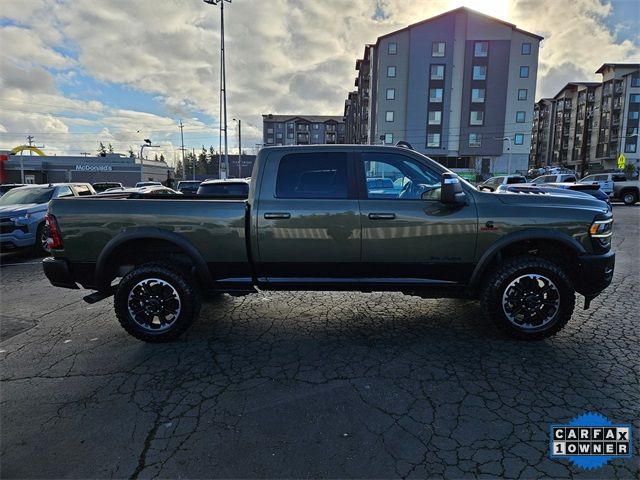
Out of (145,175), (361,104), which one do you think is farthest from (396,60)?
(145,175)

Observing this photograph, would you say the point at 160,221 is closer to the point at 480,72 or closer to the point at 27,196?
the point at 27,196

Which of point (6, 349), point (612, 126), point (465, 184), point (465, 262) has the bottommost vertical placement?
point (6, 349)

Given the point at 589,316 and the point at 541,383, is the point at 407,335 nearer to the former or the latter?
the point at 541,383

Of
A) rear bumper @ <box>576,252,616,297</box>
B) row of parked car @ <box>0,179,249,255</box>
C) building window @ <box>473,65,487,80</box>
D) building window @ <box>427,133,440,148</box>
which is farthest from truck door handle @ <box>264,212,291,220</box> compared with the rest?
building window @ <box>473,65,487,80</box>

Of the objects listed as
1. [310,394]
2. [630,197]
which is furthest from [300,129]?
[310,394]

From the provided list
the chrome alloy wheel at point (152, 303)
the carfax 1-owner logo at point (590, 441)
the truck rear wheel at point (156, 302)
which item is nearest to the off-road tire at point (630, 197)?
the carfax 1-owner logo at point (590, 441)

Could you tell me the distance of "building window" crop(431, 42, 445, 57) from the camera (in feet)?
159

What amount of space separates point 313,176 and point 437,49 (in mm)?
52728

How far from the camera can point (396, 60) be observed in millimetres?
49344

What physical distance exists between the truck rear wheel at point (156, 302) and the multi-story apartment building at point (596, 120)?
61298 mm

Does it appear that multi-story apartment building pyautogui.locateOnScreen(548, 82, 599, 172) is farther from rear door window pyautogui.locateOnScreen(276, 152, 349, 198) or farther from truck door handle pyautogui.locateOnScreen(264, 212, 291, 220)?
truck door handle pyautogui.locateOnScreen(264, 212, 291, 220)

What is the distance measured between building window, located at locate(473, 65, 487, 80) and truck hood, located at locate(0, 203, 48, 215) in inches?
2080

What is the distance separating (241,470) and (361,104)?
217ft

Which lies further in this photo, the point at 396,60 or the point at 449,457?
the point at 396,60
